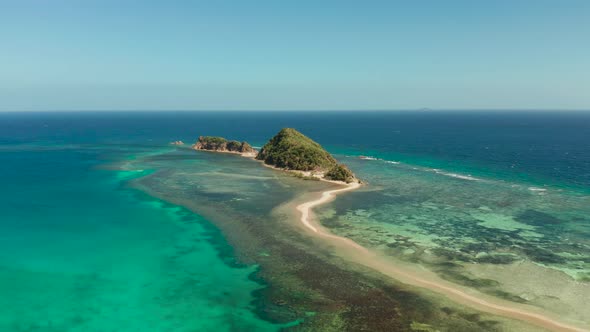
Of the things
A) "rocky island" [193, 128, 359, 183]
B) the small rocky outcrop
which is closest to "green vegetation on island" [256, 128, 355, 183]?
"rocky island" [193, 128, 359, 183]

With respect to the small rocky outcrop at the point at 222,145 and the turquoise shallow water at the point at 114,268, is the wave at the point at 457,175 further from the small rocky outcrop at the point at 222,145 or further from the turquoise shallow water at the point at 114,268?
the turquoise shallow water at the point at 114,268

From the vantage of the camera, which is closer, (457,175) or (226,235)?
(226,235)

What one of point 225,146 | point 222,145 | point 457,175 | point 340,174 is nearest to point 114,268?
point 340,174

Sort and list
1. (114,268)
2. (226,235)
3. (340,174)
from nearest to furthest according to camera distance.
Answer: (114,268) → (226,235) → (340,174)

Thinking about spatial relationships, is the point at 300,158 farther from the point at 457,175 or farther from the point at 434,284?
the point at 434,284

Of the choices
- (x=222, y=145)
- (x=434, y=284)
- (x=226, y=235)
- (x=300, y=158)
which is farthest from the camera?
(x=222, y=145)

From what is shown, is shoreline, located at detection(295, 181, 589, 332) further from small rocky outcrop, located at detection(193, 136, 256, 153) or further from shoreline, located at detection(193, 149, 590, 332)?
small rocky outcrop, located at detection(193, 136, 256, 153)

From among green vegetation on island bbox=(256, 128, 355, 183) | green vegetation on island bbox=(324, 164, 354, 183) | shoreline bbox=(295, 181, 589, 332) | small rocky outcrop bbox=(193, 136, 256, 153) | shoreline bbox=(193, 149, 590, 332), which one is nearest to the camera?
shoreline bbox=(295, 181, 589, 332)

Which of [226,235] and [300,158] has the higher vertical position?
[300,158]
